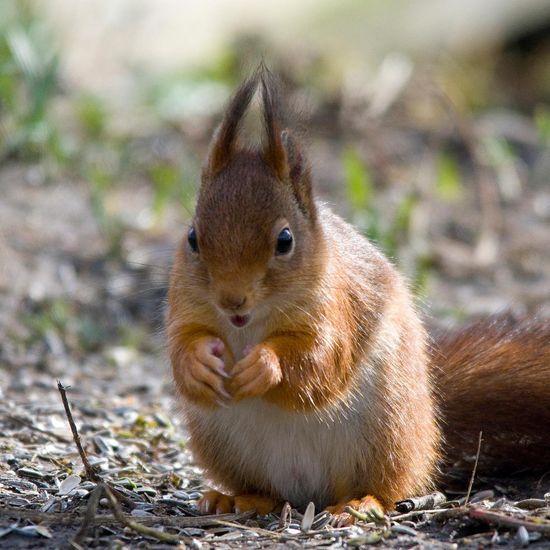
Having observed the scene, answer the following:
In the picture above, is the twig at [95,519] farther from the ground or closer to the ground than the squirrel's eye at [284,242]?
closer to the ground

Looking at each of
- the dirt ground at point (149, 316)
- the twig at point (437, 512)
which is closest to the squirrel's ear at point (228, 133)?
the dirt ground at point (149, 316)

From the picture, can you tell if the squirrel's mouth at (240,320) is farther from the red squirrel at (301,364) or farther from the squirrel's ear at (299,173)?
the squirrel's ear at (299,173)

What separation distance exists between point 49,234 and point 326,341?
2.81 m

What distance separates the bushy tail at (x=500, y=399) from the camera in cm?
326

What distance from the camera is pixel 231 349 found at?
301 centimetres

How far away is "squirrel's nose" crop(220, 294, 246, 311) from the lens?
275 centimetres

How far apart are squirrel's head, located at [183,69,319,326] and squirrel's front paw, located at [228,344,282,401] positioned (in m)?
0.10

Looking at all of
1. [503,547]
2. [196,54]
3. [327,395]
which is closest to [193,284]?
[327,395]

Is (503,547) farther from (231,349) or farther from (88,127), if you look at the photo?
(88,127)

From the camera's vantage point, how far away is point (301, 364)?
2904mm

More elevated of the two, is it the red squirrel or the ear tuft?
the ear tuft

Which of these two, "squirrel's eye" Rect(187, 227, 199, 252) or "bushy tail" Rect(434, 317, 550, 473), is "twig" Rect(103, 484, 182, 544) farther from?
"bushy tail" Rect(434, 317, 550, 473)

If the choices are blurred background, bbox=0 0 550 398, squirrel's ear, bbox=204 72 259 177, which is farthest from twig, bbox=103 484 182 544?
blurred background, bbox=0 0 550 398

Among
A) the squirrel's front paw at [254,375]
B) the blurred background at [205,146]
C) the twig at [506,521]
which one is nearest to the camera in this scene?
the twig at [506,521]
